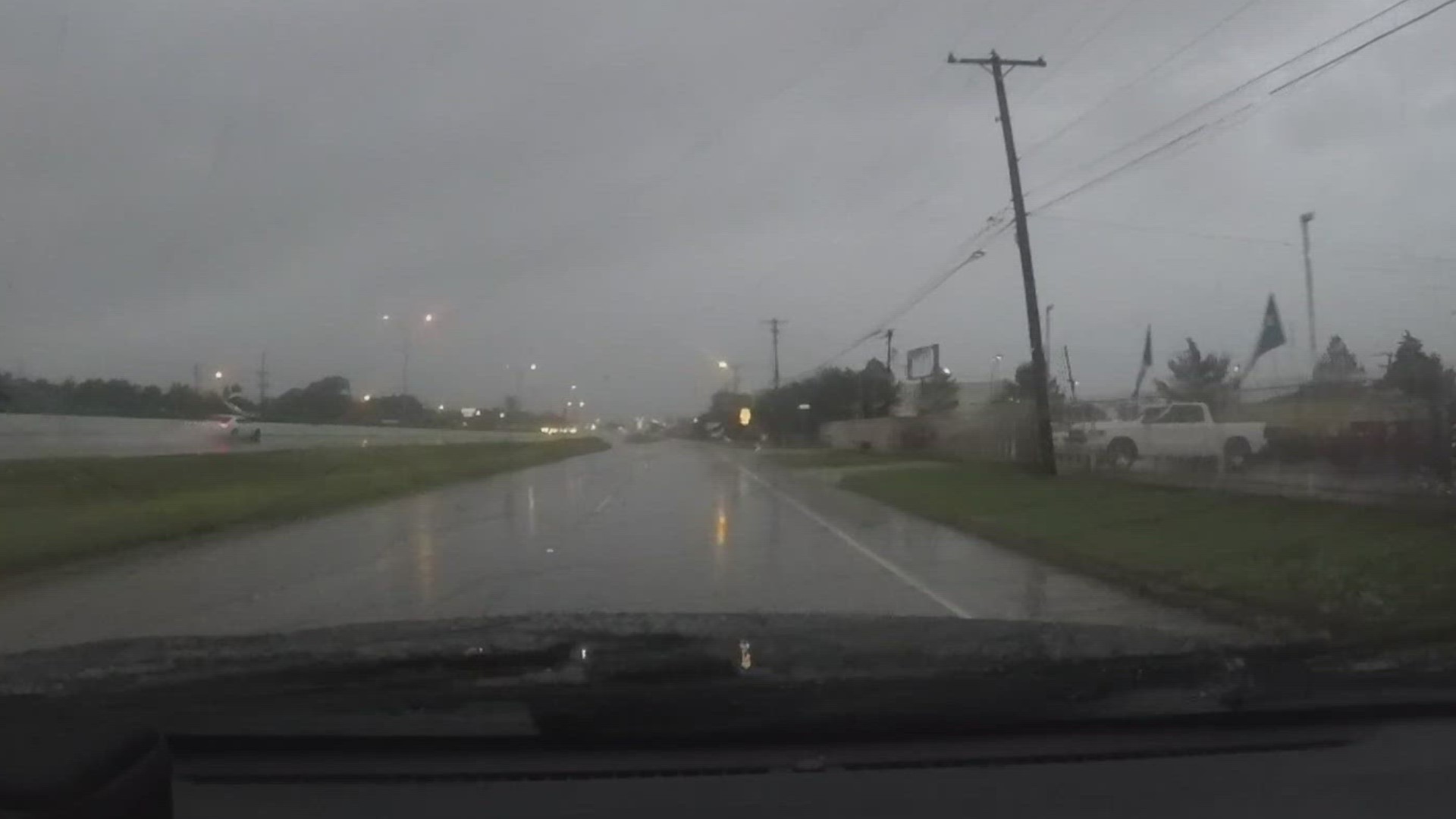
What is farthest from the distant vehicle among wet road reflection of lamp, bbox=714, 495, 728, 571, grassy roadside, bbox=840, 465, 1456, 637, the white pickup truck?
grassy roadside, bbox=840, 465, 1456, 637

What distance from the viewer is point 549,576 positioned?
14.5 metres

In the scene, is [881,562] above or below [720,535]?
below

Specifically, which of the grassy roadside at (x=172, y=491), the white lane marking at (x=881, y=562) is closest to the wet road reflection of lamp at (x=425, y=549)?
the grassy roadside at (x=172, y=491)

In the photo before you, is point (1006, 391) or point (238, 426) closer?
point (238, 426)

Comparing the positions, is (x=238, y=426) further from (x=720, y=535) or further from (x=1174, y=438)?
(x=720, y=535)

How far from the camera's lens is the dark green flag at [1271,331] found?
26969 millimetres

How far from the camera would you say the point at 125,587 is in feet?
46.2

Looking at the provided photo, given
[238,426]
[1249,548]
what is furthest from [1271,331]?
[238,426]

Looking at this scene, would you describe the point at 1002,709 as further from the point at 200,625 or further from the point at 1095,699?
the point at 200,625

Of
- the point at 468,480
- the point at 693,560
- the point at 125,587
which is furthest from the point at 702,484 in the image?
the point at 125,587

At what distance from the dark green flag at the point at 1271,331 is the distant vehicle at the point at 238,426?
37036 millimetres

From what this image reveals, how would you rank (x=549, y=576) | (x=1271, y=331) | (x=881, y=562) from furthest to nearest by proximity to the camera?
(x=1271, y=331) < (x=881, y=562) < (x=549, y=576)

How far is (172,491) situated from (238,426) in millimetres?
22306

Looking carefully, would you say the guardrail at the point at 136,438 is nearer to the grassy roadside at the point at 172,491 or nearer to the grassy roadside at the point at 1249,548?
the grassy roadside at the point at 172,491
